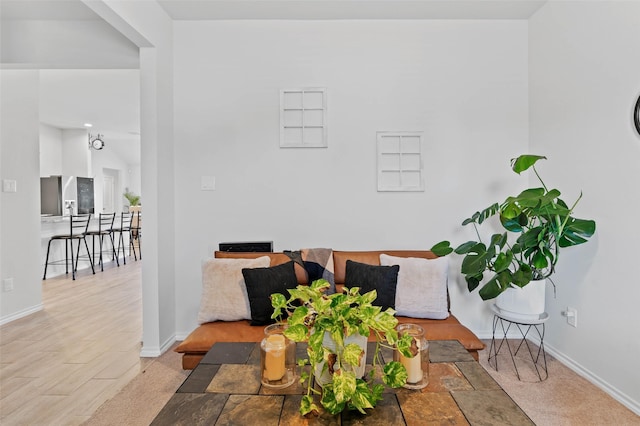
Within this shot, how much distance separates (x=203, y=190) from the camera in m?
3.08

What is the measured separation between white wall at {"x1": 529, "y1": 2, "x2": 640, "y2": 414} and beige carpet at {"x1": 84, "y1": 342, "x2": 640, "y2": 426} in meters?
0.13

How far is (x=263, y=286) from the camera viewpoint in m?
2.23

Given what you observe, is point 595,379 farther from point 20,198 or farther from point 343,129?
point 20,198

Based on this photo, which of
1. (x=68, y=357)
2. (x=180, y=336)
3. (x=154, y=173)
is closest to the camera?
(x=68, y=357)

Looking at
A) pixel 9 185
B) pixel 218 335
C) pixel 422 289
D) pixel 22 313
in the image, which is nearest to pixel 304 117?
pixel 422 289

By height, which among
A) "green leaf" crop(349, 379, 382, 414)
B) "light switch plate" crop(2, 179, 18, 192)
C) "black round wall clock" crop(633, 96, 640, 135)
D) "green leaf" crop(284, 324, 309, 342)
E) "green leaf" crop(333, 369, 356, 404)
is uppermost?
"black round wall clock" crop(633, 96, 640, 135)

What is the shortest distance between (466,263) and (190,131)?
2.54 m

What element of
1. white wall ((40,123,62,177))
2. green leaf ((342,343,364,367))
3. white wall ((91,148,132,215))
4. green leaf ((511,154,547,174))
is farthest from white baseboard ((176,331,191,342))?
white wall ((91,148,132,215))

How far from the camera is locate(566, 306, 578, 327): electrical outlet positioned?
249 cm

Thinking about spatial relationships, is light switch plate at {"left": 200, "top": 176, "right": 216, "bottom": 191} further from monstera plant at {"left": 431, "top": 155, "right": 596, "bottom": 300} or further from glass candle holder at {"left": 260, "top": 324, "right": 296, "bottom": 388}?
monstera plant at {"left": 431, "top": 155, "right": 596, "bottom": 300}

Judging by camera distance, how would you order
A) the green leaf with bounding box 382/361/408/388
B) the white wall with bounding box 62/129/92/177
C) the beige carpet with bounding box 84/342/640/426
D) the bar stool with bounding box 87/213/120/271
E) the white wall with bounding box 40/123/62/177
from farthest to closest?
1. the white wall with bounding box 62/129/92/177
2. the white wall with bounding box 40/123/62/177
3. the bar stool with bounding box 87/213/120/271
4. the beige carpet with bounding box 84/342/640/426
5. the green leaf with bounding box 382/361/408/388

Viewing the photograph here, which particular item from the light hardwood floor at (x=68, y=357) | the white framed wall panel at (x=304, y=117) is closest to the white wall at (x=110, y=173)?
the light hardwood floor at (x=68, y=357)

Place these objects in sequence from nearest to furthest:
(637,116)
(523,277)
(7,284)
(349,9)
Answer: (637,116) < (523,277) < (349,9) < (7,284)

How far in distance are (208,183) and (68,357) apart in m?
1.73
